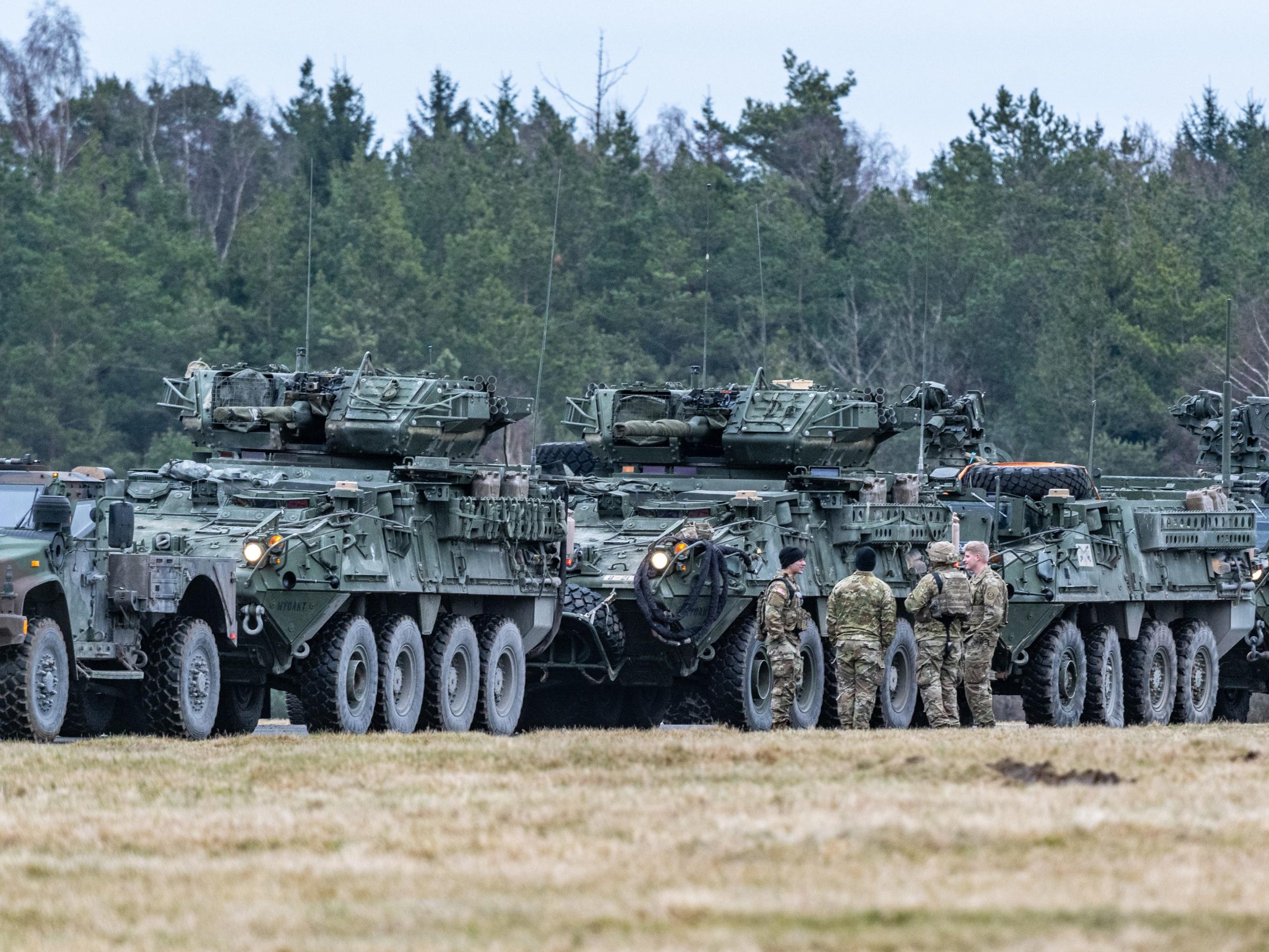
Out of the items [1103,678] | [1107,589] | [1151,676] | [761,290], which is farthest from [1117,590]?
[761,290]

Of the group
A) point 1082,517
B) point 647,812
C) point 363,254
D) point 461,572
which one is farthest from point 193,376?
point 363,254

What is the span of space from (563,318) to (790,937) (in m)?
48.0

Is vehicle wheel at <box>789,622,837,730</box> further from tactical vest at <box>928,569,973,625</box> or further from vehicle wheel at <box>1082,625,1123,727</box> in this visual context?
vehicle wheel at <box>1082,625,1123,727</box>

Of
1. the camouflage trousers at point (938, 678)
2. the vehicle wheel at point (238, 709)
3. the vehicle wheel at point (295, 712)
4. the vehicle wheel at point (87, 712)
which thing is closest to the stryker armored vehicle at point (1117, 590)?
the camouflage trousers at point (938, 678)

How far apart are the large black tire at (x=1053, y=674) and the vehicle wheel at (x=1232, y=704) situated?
428cm

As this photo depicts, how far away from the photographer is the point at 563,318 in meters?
56.0

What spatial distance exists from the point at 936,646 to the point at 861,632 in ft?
3.20

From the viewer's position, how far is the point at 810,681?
20812 mm

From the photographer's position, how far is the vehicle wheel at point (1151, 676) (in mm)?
24547

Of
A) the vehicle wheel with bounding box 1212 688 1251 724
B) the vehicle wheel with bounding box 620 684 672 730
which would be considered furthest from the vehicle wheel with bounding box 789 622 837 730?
the vehicle wheel with bounding box 1212 688 1251 724

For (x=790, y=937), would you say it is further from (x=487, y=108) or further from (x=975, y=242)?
(x=487, y=108)

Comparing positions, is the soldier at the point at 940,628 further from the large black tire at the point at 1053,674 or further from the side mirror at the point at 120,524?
the side mirror at the point at 120,524

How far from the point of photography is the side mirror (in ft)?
54.2

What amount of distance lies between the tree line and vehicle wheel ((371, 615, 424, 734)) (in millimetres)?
27039
